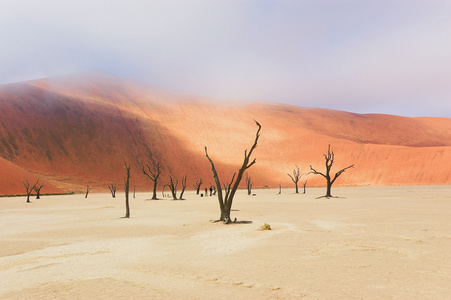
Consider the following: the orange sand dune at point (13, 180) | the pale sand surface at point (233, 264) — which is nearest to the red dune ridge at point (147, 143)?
the orange sand dune at point (13, 180)

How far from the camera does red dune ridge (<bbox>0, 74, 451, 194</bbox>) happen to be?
74500 millimetres

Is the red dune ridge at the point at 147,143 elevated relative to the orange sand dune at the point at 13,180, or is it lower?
elevated

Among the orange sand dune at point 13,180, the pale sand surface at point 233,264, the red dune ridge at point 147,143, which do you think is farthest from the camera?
the red dune ridge at point 147,143

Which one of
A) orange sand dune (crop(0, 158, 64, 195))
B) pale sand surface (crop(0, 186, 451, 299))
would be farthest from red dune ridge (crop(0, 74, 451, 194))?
pale sand surface (crop(0, 186, 451, 299))

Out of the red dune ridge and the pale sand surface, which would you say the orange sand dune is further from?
the pale sand surface

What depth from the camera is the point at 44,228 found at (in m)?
15.1

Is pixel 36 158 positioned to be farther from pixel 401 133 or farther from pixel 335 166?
pixel 401 133

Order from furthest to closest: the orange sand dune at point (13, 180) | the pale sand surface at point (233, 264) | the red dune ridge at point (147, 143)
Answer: the red dune ridge at point (147, 143)
the orange sand dune at point (13, 180)
the pale sand surface at point (233, 264)

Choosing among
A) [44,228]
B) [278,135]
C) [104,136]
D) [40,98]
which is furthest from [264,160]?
[44,228]

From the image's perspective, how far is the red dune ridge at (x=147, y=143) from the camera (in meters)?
74.5

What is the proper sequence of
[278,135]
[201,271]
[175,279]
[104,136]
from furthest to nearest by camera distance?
[278,135]
[104,136]
[201,271]
[175,279]

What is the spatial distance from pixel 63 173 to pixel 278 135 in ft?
194

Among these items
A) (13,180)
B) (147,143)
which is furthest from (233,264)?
(147,143)

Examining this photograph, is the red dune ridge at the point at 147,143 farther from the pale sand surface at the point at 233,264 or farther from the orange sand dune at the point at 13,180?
the pale sand surface at the point at 233,264
